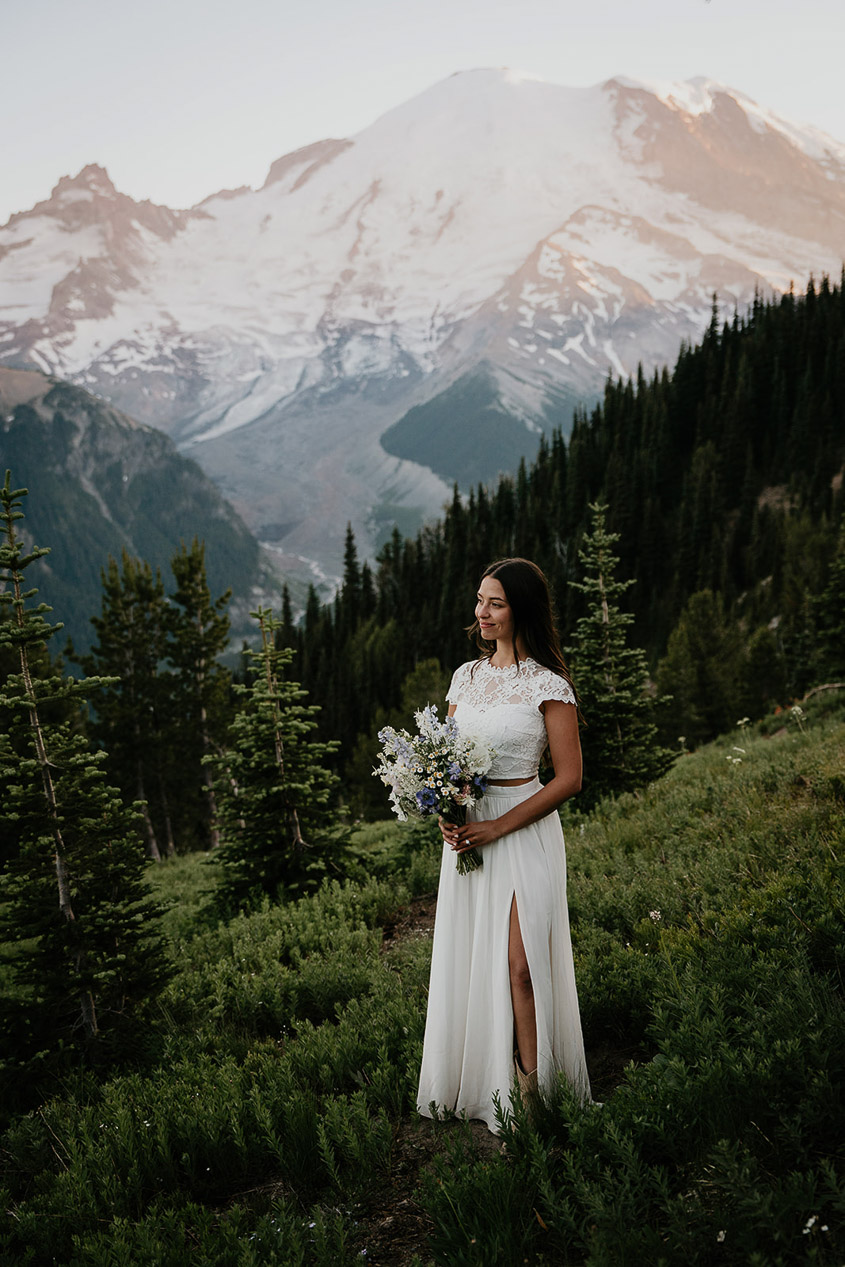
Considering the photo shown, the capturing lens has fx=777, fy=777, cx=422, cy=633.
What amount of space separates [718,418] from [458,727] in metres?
110

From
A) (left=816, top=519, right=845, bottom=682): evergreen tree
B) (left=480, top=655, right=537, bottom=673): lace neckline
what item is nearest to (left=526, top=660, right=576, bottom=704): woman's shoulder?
(left=480, top=655, right=537, bottom=673): lace neckline

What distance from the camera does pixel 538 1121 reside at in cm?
398

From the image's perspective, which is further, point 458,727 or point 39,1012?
point 39,1012

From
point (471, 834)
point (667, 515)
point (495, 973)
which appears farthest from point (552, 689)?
point (667, 515)

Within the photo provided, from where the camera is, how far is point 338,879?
34.1 ft

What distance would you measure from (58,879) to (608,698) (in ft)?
28.6

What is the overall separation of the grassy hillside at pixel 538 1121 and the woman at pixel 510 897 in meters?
0.29

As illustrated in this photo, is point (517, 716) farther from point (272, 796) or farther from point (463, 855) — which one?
point (272, 796)

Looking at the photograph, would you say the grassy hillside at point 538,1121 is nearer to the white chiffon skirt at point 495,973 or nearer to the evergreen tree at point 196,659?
the white chiffon skirt at point 495,973

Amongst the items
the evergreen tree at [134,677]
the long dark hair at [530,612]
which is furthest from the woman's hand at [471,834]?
the evergreen tree at [134,677]

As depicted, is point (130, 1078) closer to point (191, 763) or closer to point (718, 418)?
point (191, 763)

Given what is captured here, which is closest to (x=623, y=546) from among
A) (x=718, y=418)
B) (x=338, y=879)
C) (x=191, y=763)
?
(x=718, y=418)

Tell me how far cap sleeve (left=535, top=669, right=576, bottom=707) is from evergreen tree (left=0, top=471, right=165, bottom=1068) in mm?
3787

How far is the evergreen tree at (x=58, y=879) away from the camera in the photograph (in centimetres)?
623
